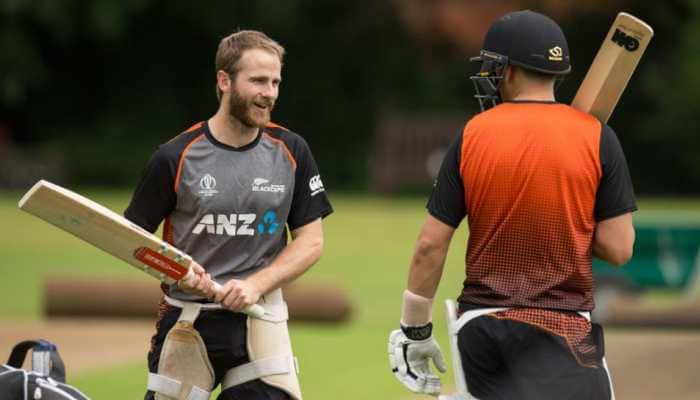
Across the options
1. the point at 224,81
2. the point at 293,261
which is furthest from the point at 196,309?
the point at 224,81

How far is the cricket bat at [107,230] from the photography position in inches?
227

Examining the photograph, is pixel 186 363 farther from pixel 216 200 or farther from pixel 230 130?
pixel 230 130

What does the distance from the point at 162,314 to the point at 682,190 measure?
3309 cm

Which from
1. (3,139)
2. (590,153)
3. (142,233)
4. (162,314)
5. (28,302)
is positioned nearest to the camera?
(590,153)

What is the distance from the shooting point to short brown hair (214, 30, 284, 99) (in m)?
6.22

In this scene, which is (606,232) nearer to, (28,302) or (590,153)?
(590,153)

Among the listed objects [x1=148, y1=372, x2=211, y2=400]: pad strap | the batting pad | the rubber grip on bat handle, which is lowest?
[x1=148, y1=372, x2=211, y2=400]: pad strap

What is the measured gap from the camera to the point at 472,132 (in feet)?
17.8

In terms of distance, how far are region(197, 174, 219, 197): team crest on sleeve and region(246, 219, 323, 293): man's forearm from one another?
1.22ft

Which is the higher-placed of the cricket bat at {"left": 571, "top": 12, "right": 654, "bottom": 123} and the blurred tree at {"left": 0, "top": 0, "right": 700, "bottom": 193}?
the cricket bat at {"left": 571, "top": 12, "right": 654, "bottom": 123}

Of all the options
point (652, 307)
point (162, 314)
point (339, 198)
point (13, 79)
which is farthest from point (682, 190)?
point (162, 314)

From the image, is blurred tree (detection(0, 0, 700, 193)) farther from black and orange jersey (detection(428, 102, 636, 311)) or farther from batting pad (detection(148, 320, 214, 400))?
black and orange jersey (detection(428, 102, 636, 311))

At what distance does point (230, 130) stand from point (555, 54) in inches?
56.3

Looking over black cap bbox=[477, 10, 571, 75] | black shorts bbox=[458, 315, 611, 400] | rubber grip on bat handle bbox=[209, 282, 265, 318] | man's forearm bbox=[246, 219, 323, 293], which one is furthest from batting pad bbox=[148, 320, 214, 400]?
black cap bbox=[477, 10, 571, 75]
